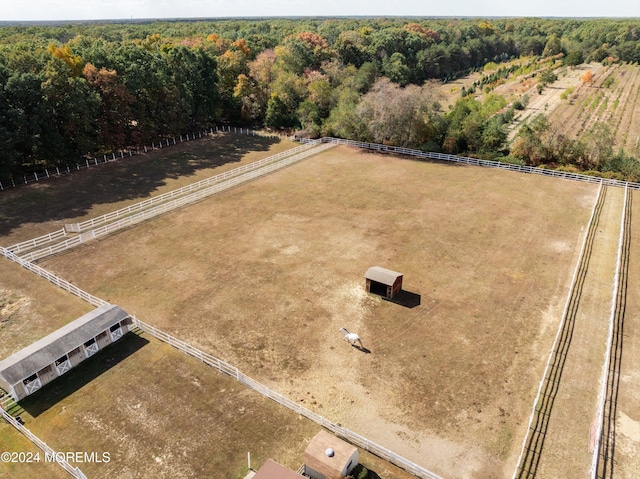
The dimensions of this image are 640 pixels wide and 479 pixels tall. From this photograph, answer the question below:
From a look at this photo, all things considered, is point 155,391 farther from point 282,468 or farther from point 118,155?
point 118,155

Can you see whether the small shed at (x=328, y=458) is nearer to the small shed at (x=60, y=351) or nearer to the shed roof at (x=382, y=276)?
the shed roof at (x=382, y=276)

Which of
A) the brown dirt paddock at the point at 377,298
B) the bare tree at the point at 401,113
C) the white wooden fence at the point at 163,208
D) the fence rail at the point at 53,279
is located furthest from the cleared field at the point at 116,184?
the bare tree at the point at 401,113

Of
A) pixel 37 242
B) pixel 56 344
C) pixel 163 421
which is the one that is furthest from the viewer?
pixel 37 242

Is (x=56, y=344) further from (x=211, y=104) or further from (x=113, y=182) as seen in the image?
(x=211, y=104)

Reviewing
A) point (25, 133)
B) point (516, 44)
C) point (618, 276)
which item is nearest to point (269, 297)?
point (618, 276)

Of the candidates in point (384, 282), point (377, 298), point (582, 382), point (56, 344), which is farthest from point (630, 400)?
point (56, 344)

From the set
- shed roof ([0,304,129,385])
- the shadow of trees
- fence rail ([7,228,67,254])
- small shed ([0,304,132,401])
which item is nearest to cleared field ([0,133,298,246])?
the shadow of trees

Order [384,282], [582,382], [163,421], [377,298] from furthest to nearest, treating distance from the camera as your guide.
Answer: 1. [377,298]
2. [384,282]
3. [582,382]
4. [163,421]
